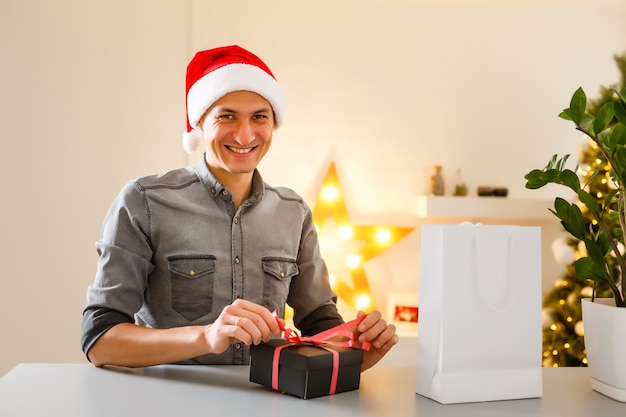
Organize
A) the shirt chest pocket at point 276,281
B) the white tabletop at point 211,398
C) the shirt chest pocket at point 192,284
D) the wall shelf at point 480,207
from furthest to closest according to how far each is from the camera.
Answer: the wall shelf at point 480,207, the shirt chest pocket at point 276,281, the shirt chest pocket at point 192,284, the white tabletop at point 211,398

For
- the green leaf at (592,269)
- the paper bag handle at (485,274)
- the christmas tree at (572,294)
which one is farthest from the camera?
the christmas tree at (572,294)

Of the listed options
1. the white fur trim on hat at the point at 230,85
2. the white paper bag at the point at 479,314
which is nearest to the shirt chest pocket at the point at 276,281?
the white fur trim on hat at the point at 230,85

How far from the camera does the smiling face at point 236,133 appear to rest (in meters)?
1.82

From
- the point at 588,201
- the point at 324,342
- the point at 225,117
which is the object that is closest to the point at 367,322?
the point at 324,342

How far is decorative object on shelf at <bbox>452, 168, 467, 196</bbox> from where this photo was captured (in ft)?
14.3

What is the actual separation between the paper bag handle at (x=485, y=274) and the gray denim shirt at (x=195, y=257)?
0.68 meters

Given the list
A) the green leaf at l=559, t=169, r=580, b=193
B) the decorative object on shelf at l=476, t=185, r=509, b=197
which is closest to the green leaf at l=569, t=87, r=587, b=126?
the green leaf at l=559, t=169, r=580, b=193

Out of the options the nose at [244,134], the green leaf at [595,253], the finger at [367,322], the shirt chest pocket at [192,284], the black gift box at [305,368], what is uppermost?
the nose at [244,134]

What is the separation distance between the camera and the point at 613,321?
4.23 ft

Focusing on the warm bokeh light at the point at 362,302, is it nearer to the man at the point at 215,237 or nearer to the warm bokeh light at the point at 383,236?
the warm bokeh light at the point at 383,236

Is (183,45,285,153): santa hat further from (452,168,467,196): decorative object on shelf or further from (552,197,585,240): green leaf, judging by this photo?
(452,168,467,196): decorative object on shelf

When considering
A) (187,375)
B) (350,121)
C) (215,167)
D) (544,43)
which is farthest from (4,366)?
(544,43)

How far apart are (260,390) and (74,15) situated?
11.3 ft

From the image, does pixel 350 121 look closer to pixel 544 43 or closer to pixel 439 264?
pixel 544 43
